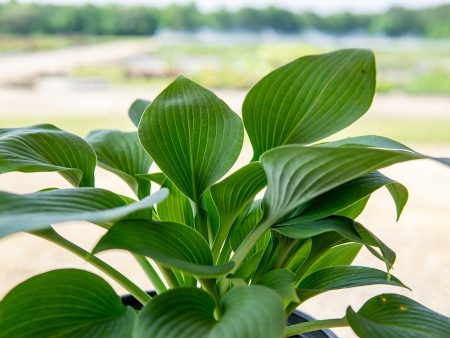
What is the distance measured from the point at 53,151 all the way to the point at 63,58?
4.75 ft

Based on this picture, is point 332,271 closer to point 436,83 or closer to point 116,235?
point 116,235

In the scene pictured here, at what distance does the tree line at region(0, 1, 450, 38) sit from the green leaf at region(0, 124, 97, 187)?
1.26m

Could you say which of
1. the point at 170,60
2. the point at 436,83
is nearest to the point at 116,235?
the point at 170,60

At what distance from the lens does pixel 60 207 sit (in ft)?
1.52

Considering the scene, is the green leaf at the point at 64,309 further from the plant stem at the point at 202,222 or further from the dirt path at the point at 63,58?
the dirt path at the point at 63,58

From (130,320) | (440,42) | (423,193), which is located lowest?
(423,193)

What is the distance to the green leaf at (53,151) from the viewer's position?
0.58 metres

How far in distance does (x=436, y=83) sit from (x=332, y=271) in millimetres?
1624

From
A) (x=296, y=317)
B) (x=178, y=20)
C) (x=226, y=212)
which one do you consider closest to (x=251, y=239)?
(x=226, y=212)

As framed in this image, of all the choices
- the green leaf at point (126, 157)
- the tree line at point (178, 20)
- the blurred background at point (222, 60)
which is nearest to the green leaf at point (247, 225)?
the green leaf at point (126, 157)

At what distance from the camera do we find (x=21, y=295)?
0.51 meters

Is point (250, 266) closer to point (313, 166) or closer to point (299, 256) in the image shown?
point (299, 256)

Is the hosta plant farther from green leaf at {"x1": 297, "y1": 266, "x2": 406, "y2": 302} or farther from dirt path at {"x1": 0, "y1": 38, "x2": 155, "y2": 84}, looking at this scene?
dirt path at {"x1": 0, "y1": 38, "x2": 155, "y2": 84}

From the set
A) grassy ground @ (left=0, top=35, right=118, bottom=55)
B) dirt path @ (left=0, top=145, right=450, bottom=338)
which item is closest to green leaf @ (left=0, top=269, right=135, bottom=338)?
dirt path @ (left=0, top=145, right=450, bottom=338)
